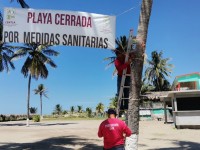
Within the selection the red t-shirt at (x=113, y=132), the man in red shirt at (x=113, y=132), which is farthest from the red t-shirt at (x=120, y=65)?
the red t-shirt at (x=113, y=132)

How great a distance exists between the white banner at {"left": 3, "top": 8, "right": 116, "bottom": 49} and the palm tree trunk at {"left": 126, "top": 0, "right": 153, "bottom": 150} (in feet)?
2.43

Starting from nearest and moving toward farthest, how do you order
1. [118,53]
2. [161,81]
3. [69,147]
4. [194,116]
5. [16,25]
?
1. [16,25]
2. [118,53]
3. [69,147]
4. [194,116]
5. [161,81]

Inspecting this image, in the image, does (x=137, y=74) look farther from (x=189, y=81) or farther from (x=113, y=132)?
(x=189, y=81)

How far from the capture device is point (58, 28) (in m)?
9.34

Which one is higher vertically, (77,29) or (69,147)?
(77,29)

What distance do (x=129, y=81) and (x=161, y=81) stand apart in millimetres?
71607

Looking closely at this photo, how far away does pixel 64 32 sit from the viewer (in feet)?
30.7

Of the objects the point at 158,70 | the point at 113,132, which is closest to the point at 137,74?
the point at 113,132

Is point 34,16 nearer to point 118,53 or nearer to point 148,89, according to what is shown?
point 118,53

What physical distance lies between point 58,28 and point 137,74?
7.97 ft

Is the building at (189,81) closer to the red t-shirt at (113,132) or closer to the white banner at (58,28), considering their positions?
the white banner at (58,28)

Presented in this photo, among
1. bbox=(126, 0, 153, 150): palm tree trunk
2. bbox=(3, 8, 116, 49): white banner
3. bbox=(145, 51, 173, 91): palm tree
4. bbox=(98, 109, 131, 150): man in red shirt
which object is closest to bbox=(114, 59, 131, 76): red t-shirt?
bbox=(126, 0, 153, 150): palm tree trunk

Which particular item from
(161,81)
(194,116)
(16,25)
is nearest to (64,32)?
(16,25)

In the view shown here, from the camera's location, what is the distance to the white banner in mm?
9141
